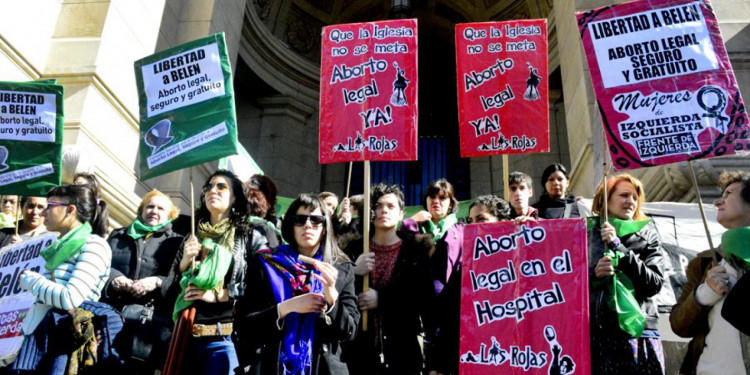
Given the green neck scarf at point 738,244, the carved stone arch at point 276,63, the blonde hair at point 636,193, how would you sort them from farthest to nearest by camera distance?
1. the carved stone arch at point 276,63
2. the blonde hair at point 636,193
3. the green neck scarf at point 738,244

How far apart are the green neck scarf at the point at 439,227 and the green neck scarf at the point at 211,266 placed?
1.47 metres

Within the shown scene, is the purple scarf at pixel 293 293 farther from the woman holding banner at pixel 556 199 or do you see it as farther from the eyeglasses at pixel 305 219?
the woman holding banner at pixel 556 199

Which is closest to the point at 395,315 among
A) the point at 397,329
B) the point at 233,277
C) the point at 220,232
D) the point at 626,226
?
the point at 397,329

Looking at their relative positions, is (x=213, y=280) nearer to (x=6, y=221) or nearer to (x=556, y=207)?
(x=6, y=221)

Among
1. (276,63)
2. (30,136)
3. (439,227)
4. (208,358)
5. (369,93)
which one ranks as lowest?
(208,358)

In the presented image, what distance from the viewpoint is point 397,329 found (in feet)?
13.3

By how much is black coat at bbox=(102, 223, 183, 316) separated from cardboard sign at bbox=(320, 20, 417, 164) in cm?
136

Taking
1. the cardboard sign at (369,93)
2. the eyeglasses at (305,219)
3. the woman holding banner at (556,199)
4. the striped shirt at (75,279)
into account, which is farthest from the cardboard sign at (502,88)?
the striped shirt at (75,279)

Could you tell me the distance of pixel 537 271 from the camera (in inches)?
155

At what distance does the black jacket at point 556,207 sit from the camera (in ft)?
18.3

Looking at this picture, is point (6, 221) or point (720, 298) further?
point (6, 221)

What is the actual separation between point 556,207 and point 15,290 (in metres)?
4.21

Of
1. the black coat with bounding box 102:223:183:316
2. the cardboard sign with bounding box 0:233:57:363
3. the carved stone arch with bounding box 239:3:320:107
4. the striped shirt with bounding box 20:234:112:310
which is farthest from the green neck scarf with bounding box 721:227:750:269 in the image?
the carved stone arch with bounding box 239:3:320:107

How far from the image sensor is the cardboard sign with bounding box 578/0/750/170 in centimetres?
446
